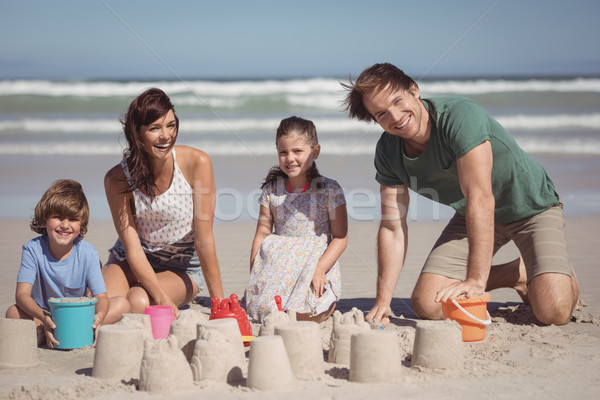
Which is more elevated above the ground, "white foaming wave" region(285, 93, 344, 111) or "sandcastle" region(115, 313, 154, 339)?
"white foaming wave" region(285, 93, 344, 111)

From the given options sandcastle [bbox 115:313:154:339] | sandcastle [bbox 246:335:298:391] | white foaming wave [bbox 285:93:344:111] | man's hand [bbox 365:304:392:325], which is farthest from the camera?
white foaming wave [bbox 285:93:344:111]

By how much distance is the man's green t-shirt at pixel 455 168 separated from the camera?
14.4ft

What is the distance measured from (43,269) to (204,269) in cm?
122

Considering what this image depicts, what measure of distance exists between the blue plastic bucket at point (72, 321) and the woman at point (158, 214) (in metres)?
0.54

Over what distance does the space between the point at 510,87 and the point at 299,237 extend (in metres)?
17.6

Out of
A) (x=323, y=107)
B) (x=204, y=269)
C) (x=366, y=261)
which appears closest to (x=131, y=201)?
(x=204, y=269)

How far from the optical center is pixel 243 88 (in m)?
21.7

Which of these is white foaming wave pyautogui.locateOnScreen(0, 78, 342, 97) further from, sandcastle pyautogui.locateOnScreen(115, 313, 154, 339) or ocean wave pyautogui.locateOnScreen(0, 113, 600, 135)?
sandcastle pyautogui.locateOnScreen(115, 313, 154, 339)

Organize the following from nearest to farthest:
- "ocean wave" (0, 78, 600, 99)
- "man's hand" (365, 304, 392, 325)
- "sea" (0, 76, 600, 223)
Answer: "man's hand" (365, 304, 392, 325) → "sea" (0, 76, 600, 223) → "ocean wave" (0, 78, 600, 99)

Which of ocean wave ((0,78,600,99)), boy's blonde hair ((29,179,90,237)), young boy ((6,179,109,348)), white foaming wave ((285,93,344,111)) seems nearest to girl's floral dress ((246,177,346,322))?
young boy ((6,179,109,348))

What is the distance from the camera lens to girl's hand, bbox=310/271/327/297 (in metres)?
4.77

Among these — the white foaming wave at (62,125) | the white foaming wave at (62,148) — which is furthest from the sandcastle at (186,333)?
the white foaming wave at (62,125)

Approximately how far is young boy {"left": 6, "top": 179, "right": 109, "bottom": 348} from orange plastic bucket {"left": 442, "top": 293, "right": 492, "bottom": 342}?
2188 mm

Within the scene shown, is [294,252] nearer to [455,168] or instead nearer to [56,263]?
[455,168]
